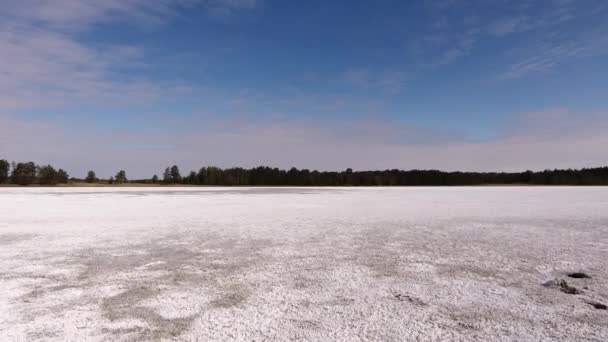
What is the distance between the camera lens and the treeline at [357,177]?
109375 millimetres

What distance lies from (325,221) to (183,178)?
113 metres

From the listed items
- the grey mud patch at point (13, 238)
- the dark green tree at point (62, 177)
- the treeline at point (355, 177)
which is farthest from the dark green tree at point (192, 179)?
the grey mud patch at point (13, 238)

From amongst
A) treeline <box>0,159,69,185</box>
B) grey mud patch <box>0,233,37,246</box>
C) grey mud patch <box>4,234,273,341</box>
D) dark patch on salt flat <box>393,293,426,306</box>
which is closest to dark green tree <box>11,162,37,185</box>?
treeline <box>0,159,69,185</box>

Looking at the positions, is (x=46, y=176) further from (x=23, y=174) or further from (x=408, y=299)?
(x=408, y=299)

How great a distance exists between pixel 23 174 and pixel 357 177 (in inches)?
3568

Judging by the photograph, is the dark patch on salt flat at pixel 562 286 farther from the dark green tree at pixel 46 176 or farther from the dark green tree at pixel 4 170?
the dark green tree at pixel 4 170

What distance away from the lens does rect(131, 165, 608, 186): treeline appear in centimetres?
10938

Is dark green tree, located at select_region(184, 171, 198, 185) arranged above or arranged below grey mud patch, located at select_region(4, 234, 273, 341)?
above

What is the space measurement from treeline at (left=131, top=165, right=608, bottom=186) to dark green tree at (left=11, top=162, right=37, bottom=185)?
32515mm

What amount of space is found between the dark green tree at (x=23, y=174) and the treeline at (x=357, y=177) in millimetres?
32515

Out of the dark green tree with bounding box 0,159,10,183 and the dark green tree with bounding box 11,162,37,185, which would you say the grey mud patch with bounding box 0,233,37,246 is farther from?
the dark green tree with bounding box 0,159,10,183

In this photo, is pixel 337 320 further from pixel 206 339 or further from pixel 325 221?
pixel 325 221

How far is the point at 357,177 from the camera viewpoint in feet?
373

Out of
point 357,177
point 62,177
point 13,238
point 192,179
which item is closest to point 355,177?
point 357,177
